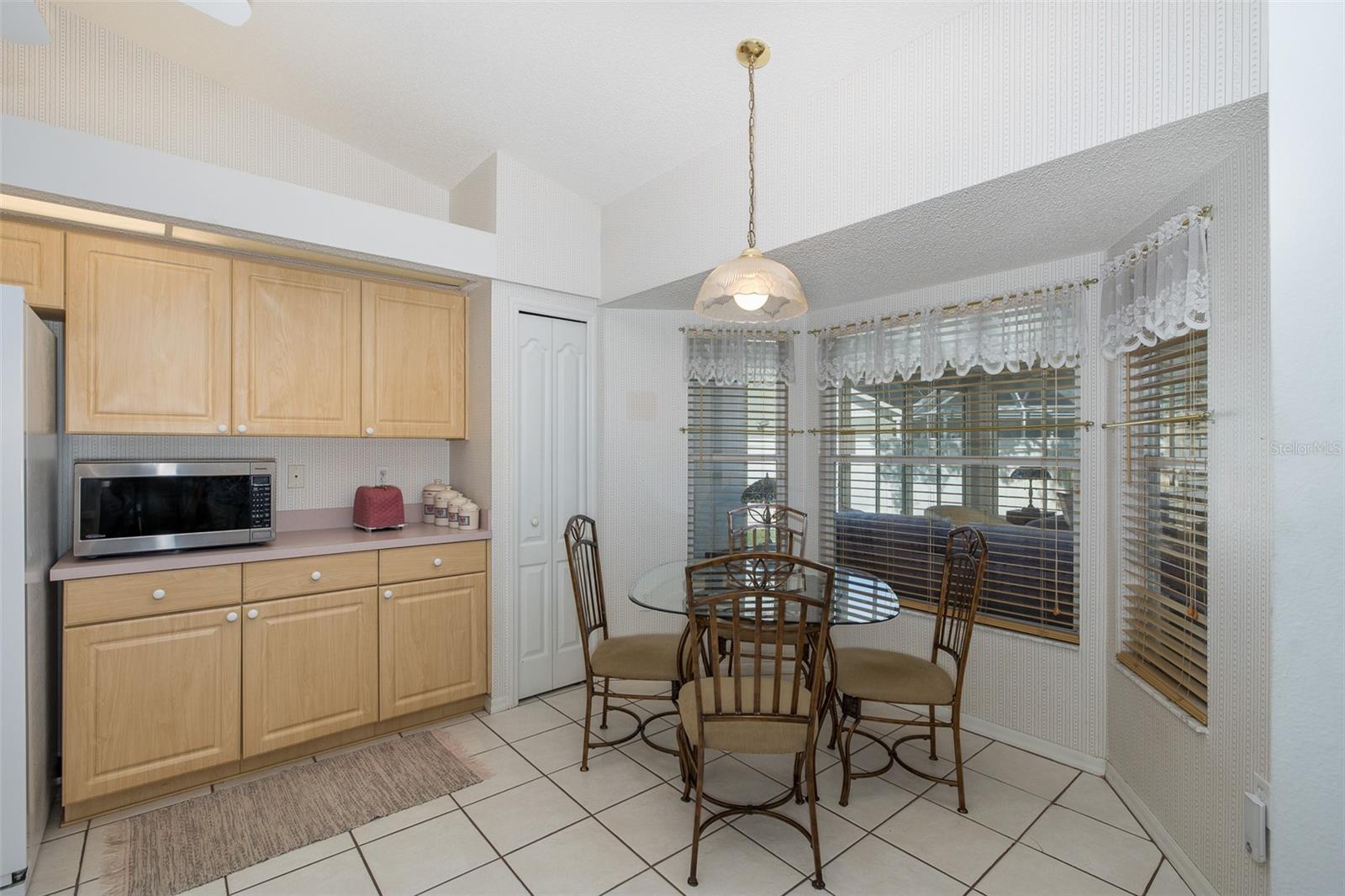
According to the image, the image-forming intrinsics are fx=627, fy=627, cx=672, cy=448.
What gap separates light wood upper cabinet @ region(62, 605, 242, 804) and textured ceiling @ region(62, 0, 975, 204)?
7.69 feet

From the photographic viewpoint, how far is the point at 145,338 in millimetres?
2516

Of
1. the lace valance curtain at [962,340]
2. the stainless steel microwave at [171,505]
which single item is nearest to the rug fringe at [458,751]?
the stainless steel microwave at [171,505]

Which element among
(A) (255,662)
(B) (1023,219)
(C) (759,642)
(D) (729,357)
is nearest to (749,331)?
(D) (729,357)

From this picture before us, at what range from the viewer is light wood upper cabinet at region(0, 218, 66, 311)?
2.24 m

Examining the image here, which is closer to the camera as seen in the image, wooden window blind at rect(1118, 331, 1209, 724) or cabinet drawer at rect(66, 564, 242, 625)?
wooden window blind at rect(1118, 331, 1209, 724)

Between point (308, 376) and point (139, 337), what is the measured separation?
0.61 meters

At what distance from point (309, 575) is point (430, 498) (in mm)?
811

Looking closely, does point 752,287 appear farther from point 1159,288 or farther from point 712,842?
point 712,842

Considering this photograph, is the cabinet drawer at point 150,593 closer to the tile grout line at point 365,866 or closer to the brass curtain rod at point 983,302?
the tile grout line at point 365,866

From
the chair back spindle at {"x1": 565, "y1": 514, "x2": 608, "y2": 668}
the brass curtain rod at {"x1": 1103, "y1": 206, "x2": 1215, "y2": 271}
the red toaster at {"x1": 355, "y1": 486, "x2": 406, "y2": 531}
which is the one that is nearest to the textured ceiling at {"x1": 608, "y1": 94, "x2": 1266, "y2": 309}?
the brass curtain rod at {"x1": 1103, "y1": 206, "x2": 1215, "y2": 271}

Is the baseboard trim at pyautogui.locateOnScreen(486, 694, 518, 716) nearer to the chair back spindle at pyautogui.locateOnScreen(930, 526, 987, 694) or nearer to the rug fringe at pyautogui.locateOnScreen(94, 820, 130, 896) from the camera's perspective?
the rug fringe at pyautogui.locateOnScreen(94, 820, 130, 896)

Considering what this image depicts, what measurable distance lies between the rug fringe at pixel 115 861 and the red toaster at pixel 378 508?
4.57 feet

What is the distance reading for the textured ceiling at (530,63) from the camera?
228 cm

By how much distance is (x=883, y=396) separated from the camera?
11.6ft
